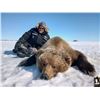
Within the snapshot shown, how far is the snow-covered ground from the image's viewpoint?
Result: 2.62 meters

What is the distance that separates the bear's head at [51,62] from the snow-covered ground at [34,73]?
4 centimetres

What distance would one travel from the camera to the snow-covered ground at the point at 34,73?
2625 millimetres

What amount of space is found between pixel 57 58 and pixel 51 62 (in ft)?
0.22

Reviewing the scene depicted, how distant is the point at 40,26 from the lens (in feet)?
8.79

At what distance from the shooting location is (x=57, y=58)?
104 inches

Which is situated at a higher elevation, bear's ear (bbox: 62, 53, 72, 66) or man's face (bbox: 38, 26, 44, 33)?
man's face (bbox: 38, 26, 44, 33)

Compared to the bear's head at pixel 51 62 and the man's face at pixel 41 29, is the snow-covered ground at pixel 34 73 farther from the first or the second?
the man's face at pixel 41 29

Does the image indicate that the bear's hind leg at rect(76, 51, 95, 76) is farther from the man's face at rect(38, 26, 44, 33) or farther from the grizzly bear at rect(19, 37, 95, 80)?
the man's face at rect(38, 26, 44, 33)

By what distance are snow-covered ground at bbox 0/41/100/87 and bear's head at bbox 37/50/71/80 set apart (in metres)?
0.04

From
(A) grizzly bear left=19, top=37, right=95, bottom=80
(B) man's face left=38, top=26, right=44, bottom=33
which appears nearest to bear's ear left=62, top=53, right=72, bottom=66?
(A) grizzly bear left=19, top=37, right=95, bottom=80

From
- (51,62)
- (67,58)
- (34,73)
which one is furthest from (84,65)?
(34,73)

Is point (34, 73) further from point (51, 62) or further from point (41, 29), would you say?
point (41, 29)

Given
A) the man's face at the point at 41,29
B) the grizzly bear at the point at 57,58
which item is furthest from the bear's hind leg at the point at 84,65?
the man's face at the point at 41,29

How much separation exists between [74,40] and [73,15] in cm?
21
